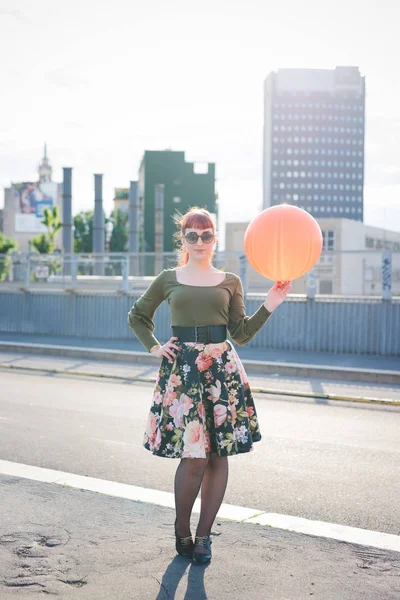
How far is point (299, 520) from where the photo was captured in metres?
4.64

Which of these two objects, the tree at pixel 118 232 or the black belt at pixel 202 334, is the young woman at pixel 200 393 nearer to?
the black belt at pixel 202 334

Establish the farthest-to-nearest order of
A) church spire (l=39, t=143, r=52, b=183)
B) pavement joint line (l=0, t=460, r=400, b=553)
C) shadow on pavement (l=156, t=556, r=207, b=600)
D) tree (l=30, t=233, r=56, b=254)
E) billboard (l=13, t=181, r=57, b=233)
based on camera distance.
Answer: church spire (l=39, t=143, r=52, b=183) < billboard (l=13, t=181, r=57, b=233) < tree (l=30, t=233, r=56, b=254) < pavement joint line (l=0, t=460, r=400, b=553) < shadow on pavement (l=156, t=556, r=207, b=600)

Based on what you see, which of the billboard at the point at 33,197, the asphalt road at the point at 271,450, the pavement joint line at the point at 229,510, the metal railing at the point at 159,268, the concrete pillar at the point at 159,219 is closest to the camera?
the pavement joint line at the point at 229,510

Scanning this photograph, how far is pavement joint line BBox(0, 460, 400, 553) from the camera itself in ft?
14.1

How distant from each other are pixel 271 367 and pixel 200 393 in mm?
9626

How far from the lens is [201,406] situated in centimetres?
384

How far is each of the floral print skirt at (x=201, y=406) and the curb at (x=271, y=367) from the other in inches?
347

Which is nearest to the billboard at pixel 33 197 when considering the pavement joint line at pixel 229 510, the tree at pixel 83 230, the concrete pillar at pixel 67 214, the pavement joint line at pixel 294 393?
the tree at pixel 83 230

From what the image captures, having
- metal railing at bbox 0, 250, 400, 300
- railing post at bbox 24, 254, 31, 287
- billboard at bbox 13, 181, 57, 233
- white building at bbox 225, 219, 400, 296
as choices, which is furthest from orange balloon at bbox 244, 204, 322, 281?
billboard at bbox 13, 181, 57, 233

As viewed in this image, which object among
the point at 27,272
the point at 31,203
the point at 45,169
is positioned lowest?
the point at 27,272

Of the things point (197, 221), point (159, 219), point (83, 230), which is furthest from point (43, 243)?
point (197, 221)

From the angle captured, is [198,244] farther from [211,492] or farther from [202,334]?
[211,492]

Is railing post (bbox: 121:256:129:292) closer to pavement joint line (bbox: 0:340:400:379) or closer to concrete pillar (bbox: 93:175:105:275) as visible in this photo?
pavement joint line (bbox: 0:340:400:379)

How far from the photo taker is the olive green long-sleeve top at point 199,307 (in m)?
3.94
